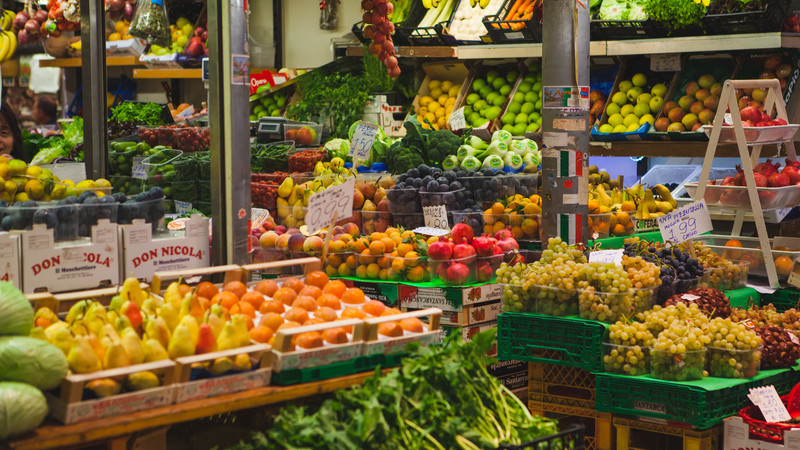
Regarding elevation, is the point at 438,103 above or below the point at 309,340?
above

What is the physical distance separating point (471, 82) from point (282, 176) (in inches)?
111

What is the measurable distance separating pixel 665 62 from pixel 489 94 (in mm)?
1496

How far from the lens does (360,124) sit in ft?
17.2

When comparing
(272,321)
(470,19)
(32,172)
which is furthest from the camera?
(470,19)

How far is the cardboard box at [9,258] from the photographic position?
9.24ft

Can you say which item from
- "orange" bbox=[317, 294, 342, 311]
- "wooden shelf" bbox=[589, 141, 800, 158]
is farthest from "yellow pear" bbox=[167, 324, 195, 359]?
"wooden shelf" bbox=[589, 141, 800, 158]

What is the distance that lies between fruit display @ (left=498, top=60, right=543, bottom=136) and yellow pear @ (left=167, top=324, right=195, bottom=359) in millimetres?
5017

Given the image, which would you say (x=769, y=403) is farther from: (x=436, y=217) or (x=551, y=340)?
(x=436, y=217)

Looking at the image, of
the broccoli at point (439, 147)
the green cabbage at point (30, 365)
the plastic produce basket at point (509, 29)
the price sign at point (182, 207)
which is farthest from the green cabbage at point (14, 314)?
the plastic produce basket at point (509, 29)

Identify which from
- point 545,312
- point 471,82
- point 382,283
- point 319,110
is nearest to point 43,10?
point 319,110

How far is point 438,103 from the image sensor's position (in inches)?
302

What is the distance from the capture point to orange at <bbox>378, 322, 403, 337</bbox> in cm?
265

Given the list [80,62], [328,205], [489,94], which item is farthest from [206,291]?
[80,62]

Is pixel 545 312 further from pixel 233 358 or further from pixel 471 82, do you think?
pixel 471 82
